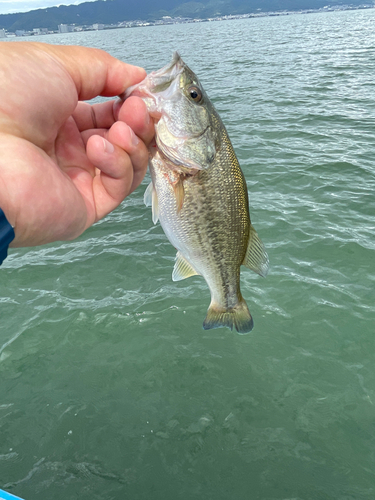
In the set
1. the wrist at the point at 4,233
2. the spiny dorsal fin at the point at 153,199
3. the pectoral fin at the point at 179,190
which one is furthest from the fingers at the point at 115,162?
the wrist at the point at 4,233

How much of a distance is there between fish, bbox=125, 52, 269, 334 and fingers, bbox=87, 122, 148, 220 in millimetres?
229

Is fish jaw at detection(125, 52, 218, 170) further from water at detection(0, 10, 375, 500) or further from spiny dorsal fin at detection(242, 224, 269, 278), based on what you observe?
water at detection(0, 10, 375, 500)

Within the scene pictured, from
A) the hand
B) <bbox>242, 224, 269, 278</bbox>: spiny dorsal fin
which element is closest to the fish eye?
the hand

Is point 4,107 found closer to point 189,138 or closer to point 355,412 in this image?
point 189,138

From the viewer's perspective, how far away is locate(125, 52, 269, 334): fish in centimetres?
266

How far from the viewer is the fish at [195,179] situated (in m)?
2.66

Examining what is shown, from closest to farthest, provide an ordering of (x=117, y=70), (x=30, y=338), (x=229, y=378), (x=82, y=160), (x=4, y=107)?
(x=4, y=107) → (x=117, y=70) → (x=82, y=160) → (x=229, y=378) → (x=30, y=338)

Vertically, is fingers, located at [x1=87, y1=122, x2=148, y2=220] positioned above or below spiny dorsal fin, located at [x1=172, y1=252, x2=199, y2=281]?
above

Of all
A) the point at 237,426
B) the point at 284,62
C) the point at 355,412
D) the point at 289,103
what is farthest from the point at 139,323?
the point at 284,62

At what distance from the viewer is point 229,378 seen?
450cm

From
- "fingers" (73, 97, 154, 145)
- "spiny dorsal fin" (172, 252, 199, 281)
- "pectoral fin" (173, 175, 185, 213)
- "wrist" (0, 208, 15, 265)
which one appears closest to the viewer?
"wrist" (0, 208, 15, 265)

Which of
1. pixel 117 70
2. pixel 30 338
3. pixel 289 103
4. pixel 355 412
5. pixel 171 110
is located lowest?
pixel 355 412

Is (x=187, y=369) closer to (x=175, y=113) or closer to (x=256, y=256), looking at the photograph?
(x=256, y=256)

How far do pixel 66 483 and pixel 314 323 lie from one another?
378 cm
